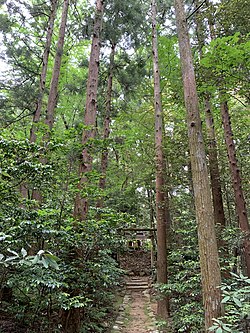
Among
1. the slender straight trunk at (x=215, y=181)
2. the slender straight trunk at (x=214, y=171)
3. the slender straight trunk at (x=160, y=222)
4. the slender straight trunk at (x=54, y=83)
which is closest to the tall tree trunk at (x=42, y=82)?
the slender straight trunk at (x=54, y=83)

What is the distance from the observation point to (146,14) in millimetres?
8906

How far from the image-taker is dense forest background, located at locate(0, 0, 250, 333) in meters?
2.90

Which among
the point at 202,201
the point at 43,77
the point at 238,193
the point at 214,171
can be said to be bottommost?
the point at 202,201

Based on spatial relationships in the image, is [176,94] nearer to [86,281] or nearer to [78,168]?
[78,168]

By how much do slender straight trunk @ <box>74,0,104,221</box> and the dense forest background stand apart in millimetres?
21

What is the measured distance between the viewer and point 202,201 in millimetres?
3000

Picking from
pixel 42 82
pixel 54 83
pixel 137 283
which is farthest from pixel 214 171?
pixel 137 283

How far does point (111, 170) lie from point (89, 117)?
5.77 m

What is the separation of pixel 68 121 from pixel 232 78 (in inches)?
312

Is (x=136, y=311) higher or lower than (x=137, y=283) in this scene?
lower

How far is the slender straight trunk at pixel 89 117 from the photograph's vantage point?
4123mm

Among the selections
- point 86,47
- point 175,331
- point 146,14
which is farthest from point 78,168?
point 86,47

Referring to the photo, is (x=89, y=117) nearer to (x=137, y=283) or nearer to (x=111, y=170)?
(x=111, y=170)

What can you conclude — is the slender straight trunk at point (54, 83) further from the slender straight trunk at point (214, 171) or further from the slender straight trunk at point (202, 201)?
the slender straight trunk at point (202, 201)
